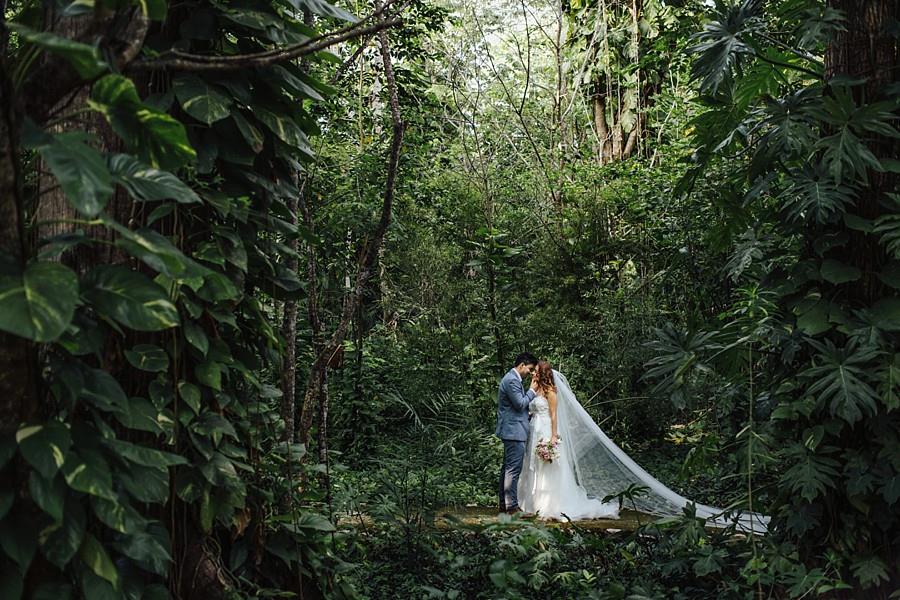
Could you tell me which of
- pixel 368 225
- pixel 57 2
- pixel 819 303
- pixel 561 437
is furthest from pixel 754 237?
pixel 368 225

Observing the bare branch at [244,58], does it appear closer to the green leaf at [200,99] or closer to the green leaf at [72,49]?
the green leaf at [72,49]

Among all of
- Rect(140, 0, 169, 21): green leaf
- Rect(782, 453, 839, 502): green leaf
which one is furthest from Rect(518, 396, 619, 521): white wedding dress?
Rect(140, 0, 169, 21): green leaf

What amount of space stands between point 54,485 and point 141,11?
110cm

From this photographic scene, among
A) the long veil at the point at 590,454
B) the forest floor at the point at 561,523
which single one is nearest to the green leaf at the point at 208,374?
the forest floor at the point at 561,523

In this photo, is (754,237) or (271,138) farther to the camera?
(754,237)

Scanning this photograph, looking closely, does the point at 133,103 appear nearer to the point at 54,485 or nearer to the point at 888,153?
the point at 54,485

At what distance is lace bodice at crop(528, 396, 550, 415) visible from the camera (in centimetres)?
842

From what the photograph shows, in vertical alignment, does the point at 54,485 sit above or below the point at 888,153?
below

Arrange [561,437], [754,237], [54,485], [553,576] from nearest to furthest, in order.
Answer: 1. [54,485]
2. [754,237]
3. [553,576]
4. [561,437]

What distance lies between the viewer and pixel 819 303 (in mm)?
3881

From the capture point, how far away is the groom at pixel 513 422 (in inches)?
318

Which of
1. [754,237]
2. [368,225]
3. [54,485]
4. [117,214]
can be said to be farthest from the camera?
[368,225]

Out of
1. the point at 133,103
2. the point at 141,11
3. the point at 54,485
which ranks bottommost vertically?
the point at 54,485

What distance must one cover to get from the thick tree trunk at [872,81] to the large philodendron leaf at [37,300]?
3.38 m
